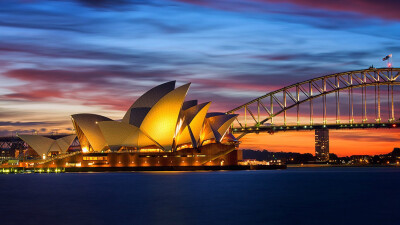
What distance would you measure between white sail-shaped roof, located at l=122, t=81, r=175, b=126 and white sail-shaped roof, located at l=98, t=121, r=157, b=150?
1.60m

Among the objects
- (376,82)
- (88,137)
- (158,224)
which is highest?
(376,82)

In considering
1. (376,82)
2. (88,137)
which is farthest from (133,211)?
(376,82)

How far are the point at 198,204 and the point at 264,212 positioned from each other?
771cm

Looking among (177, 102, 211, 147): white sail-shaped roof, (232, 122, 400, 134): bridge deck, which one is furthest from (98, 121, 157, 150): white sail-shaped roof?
(232, 122, 400, 134): bridge deck

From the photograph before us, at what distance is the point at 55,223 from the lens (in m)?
40.1

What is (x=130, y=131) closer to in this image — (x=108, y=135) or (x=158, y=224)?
(x=108, y=135)

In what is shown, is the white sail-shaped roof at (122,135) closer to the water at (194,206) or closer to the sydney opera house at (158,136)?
the sydney opera house at (158,136)

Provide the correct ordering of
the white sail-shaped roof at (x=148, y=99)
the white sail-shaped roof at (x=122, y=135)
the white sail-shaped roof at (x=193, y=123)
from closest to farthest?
the white sail-shaped roof at (x=148, y=99) → the white sail-shaped roof at (x=122, y=135) → the white sail-shaped roof at (x=193, y=123)

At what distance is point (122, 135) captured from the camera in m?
114

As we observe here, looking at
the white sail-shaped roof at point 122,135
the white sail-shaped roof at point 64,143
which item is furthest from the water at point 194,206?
the white sail-shaped roof at point 64,143

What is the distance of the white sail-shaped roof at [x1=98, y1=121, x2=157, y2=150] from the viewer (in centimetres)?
11206

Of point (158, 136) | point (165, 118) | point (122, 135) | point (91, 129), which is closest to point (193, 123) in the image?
point (158, 136)

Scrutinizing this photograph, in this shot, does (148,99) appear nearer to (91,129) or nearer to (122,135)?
(122,135)

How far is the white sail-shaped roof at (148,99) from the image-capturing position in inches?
4080
